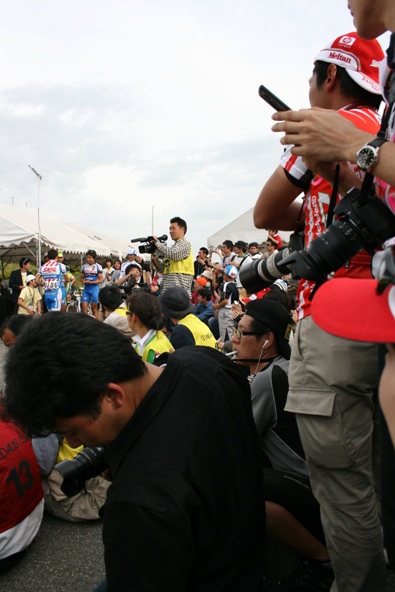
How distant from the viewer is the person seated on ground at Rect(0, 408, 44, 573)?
250 cm

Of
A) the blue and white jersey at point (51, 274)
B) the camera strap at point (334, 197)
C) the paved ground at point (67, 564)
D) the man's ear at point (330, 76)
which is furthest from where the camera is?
the blue and white jersey at point (51, 274)

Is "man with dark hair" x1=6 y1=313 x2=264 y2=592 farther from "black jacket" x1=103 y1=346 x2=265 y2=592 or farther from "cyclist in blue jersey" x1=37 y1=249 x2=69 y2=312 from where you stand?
"cyclist in blue jersey" x1=37 y1=249 x2=69 y2=312

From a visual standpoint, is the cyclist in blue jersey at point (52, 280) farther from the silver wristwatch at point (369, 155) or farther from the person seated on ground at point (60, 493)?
the silver wristwatch at point (369, 155)

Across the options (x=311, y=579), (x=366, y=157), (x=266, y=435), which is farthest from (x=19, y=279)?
(x=366, y=157)

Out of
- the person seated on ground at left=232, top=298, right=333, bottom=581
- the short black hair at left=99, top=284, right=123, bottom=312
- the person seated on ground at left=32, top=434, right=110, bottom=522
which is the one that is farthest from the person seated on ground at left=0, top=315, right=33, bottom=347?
the person seated on ground at left=232, top=298, right=333, bottom=581

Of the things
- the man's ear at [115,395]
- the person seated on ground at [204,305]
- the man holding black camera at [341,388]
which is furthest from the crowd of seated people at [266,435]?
the person seated on ground at [204,305]

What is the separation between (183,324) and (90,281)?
24.8ft

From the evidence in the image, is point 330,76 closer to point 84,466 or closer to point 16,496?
point 84,466

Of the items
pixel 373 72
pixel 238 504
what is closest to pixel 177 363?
pixel 238 504

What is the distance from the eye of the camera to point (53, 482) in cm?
300

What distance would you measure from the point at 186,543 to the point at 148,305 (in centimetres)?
297

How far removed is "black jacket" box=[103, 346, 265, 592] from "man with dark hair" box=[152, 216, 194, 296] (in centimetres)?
430

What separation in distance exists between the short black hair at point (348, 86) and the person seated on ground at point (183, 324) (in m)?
3.16

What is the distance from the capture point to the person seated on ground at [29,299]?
10143 mm
